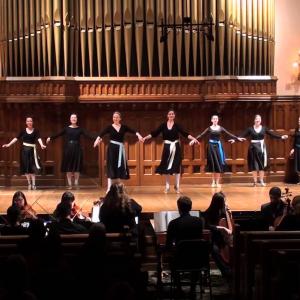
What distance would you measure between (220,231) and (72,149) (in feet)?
23.9

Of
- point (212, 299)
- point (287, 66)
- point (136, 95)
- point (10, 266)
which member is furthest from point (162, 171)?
point (10, 266)

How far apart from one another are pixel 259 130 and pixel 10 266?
11050 mm

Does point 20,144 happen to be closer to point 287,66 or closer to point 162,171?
point 162,171

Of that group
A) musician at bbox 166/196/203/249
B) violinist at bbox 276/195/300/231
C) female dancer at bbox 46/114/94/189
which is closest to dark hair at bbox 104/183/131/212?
musician at bbox 166/196/203/249

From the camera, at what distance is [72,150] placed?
1413 cm

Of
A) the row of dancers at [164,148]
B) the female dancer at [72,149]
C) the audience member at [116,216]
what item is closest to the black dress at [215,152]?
the row of dancers at [164,148]

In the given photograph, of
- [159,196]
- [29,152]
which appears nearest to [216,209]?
[159,196]

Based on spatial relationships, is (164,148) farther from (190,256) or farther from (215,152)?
(190,256)

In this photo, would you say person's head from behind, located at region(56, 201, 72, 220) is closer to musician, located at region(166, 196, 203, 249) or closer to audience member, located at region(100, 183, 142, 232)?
audience member, located at region(100, 183, 142, 232)

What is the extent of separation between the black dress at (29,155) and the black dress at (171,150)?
2.46 meters

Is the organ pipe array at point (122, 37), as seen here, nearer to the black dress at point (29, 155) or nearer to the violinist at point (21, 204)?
the black dress at point (29, 155)

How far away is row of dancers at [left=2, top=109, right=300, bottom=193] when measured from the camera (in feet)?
44.7

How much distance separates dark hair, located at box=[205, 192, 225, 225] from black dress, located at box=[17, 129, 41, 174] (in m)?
7.36

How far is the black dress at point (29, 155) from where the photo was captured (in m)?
14.1
